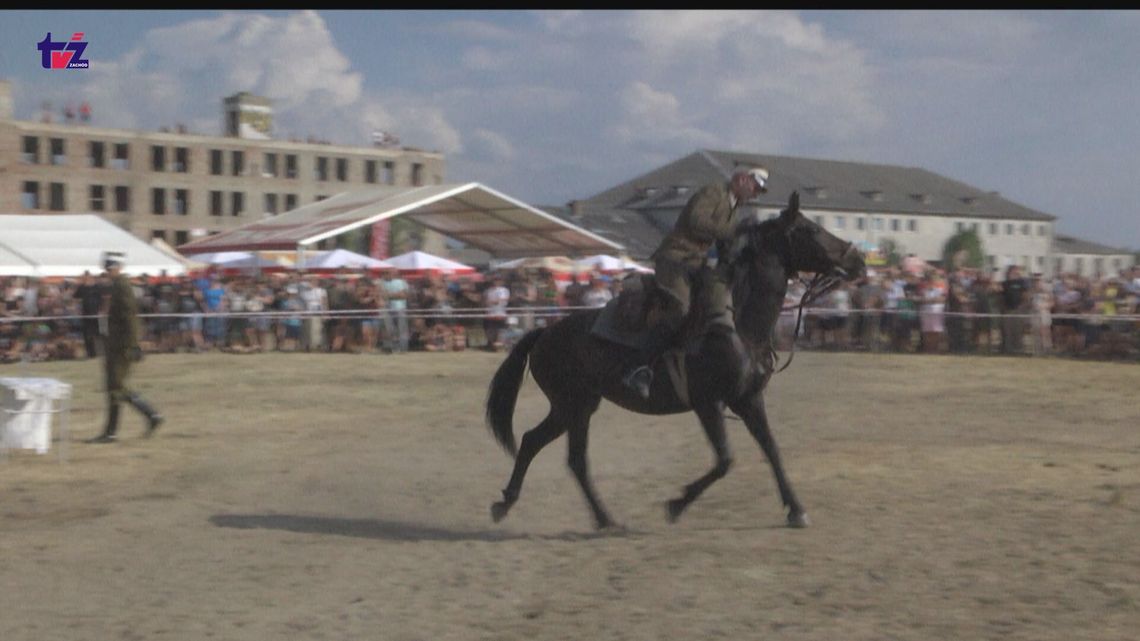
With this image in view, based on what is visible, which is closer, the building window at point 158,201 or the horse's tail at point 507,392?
the horse's tail at point 507,392

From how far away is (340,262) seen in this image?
36.3 metres

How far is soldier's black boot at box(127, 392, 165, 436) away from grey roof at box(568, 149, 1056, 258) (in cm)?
8421

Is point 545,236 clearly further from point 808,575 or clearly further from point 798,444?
point 808,575

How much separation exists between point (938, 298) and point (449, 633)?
22801 mm

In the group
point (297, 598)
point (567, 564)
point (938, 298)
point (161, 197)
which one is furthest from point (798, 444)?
point (161, 197)

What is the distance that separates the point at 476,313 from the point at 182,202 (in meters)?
69.3

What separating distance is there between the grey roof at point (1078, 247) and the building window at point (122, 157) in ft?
265

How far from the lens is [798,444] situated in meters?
14.3

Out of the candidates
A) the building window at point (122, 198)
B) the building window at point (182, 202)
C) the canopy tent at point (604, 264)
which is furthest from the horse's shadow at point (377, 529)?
the building window at point (182, 202)

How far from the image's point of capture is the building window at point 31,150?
3307 inches

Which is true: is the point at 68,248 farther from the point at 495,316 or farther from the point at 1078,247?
the point at 1078,247

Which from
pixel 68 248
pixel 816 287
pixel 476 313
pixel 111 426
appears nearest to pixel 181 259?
pixel 68 248

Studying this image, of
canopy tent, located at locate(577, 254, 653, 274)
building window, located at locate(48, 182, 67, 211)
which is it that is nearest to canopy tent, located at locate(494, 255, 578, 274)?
canopy tent, located at locate(577, 254, 653, 274)

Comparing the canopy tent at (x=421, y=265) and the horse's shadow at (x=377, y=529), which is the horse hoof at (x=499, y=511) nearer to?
the horse's shadow at (x=377, y=529)
